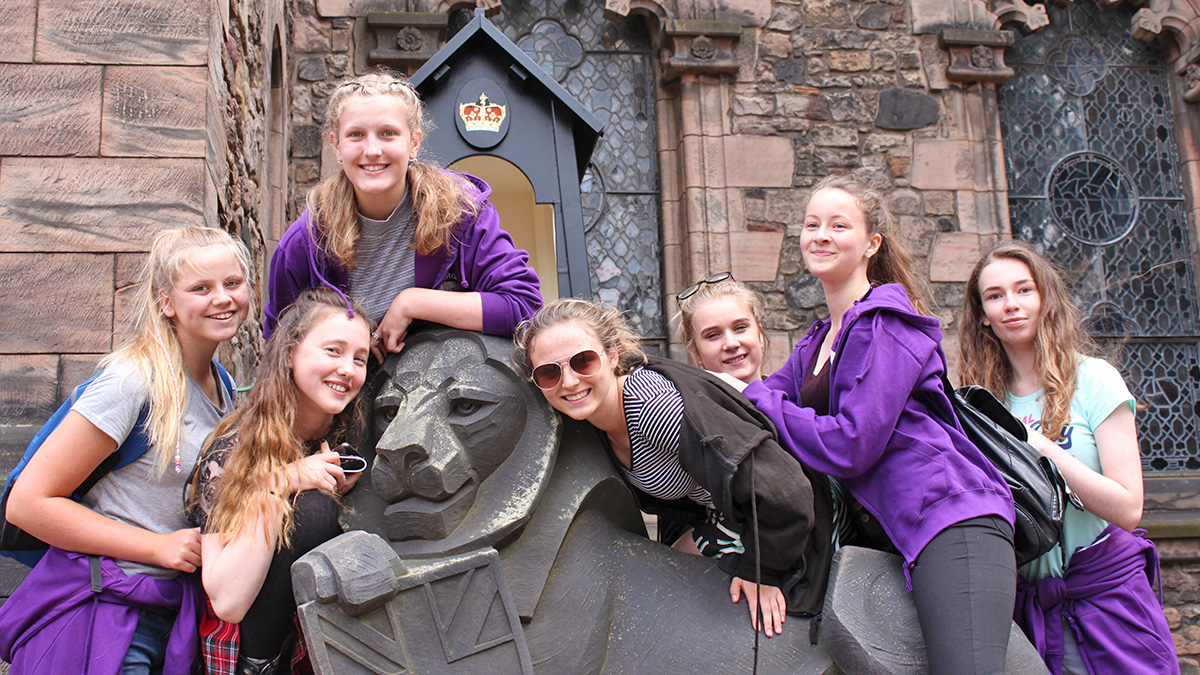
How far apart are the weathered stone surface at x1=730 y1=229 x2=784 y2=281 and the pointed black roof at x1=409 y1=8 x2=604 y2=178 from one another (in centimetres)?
334

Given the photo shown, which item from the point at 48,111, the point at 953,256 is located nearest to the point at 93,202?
the point at 48,111

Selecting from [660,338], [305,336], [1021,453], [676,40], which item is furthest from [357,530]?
[676,40]

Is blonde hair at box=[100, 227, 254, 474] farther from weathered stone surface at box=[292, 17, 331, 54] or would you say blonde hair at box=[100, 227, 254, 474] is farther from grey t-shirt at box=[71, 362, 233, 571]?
weathered stone surface at box=[292, 17, 331, 54]

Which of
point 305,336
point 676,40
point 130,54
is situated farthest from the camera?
point 676,40

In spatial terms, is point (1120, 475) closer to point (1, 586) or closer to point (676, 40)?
point (1, 586)

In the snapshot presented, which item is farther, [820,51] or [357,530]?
[820,51]

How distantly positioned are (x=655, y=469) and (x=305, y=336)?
82 cm

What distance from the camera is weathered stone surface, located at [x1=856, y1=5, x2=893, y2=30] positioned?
729cm

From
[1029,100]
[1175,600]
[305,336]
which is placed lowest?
[1175,600]

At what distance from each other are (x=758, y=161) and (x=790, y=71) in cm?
80

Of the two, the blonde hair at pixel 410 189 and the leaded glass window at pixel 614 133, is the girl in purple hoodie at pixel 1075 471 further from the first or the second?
the leaded glass window at pixel 614 133

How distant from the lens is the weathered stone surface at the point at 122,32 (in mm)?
3182

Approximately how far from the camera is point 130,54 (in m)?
3.22

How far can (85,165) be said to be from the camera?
3143 mm
